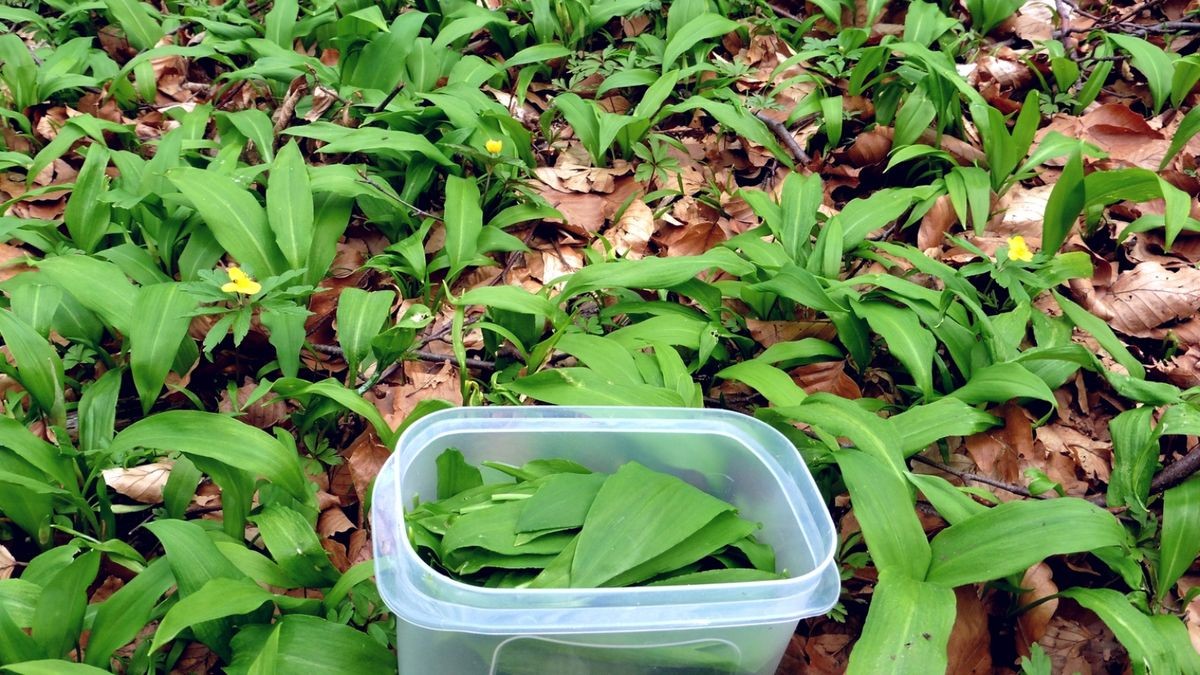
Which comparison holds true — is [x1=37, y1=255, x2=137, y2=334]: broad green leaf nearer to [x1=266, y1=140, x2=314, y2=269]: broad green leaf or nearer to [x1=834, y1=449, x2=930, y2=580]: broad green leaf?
[x1=266, y1=140, x2=314, y2=269]: broad green leaf

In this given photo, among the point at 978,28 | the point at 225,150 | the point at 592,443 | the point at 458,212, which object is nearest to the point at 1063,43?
the point at 978,28

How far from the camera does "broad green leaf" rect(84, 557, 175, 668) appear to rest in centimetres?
128

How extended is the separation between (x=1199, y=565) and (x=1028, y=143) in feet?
4.22

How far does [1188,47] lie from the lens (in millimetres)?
2824

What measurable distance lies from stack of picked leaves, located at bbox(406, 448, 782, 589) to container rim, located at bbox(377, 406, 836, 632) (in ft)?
0.24

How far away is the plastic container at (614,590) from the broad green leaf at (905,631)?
0.11m

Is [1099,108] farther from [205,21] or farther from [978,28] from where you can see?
[205,21]

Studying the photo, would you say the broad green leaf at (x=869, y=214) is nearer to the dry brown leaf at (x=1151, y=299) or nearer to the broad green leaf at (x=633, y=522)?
the dry brown leaf at (x=1151, y=299)

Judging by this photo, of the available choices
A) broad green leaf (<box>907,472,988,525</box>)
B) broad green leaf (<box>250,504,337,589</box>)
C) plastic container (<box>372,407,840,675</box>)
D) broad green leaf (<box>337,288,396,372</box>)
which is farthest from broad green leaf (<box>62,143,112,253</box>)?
broad green leaf (<box>907,472,988,525</box>)

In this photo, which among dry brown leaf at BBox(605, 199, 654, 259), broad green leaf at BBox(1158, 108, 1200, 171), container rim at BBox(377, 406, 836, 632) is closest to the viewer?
container rim at BBox(377, 406, 836, 632)

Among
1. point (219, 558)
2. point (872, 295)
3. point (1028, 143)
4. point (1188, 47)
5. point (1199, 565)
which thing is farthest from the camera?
point (1188, 47)

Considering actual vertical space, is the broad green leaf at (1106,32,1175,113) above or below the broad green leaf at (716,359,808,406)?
above

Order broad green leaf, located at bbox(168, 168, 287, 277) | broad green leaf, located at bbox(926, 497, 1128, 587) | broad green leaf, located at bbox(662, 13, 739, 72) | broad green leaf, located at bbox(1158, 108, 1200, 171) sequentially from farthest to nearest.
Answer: broad green leaf, located at bbox(662, 13, 739, 72), broad green leaf, located at bbox(1158, 108, 1200, 171), broad green leaf, located at bbox(168, 168, 287, 277), broad green leaf, located at bbox(926, 497, 1128, 587)

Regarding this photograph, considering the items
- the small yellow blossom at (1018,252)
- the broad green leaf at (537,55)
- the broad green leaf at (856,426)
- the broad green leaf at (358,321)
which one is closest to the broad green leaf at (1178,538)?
the broad green leaf at (856,426)
